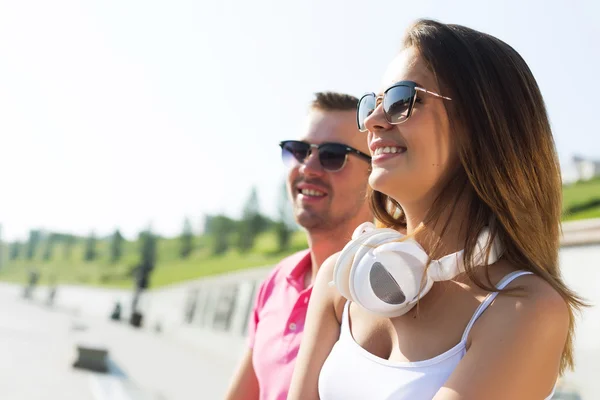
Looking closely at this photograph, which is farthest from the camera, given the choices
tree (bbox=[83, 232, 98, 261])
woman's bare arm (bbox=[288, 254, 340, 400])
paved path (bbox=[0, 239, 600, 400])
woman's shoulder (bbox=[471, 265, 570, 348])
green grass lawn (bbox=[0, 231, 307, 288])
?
tree (bbox=[83, 232, 98, 261])

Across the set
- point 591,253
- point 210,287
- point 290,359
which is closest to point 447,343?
point 290,359

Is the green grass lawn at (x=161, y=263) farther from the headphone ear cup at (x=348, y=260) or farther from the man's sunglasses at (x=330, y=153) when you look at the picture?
the headphone ear cup at (x=348, y=260)

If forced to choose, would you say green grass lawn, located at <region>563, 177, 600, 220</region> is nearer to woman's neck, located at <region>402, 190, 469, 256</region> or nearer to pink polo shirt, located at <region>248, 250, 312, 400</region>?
pink polo shirt, located at <region>248, 250, 312, 400</region>

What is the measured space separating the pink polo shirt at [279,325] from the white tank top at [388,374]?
34.2 inches

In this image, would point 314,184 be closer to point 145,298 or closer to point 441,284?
point 441,284

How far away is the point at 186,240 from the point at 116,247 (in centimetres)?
1630

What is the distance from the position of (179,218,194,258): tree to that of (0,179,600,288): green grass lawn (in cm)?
86

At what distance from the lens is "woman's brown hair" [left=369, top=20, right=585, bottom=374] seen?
158 centimetres

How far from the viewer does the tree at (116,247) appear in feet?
346

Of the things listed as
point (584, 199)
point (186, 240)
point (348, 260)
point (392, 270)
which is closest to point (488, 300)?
point (392, 270)

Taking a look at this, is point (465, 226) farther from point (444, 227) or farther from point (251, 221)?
point (251, 221)

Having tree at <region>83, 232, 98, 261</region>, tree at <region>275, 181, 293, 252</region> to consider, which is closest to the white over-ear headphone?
tree at <region>275, 181, 293, 252</region>

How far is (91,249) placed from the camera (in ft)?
380

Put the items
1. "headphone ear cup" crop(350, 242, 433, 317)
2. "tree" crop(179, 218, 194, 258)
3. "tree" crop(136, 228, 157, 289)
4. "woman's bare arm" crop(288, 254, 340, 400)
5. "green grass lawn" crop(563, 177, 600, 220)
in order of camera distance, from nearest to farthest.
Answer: "headphone ear cup" crop(350, 242, 433, 317)
"woman's bare arm" crop(288, 254, 340, 400)
"green grass lawn" crop(563, 177, 600, 220)
"tree" crop(136, 228, 157, 289)
"tree" crop(179, 218, 194, 258)
